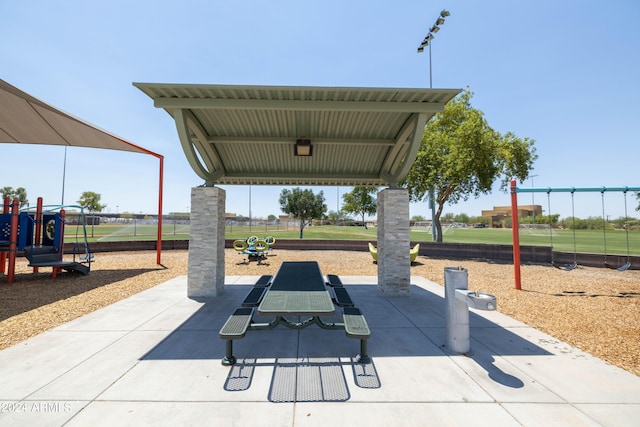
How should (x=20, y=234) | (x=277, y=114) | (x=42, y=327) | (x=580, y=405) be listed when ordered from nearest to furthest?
1. (x=580, y=405)
2. (x=42, y=327)
3. (x=277, y=114)
4. (x=20, y=234)

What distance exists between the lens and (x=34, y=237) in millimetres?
9898

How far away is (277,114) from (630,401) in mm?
7124

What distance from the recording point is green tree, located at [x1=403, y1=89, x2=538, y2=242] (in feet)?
52.7

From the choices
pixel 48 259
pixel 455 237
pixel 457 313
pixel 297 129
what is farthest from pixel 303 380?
pixel 455 237

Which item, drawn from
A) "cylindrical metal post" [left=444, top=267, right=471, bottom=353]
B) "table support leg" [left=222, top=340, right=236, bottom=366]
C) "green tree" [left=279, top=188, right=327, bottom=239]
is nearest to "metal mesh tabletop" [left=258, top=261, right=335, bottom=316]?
"table support leg" [left=222, top=340, right=236, bottom=366]

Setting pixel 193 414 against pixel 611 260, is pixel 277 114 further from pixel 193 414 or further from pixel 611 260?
pixel 611 260

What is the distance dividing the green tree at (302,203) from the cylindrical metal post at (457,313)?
38473 mm

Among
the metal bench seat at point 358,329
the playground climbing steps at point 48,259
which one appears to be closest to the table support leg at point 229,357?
the metal bench seat at point 358,329

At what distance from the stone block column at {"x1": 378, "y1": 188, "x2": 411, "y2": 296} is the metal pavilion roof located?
2.37ft

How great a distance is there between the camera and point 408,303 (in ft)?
21.3

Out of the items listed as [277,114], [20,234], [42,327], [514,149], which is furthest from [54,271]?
[514,149]

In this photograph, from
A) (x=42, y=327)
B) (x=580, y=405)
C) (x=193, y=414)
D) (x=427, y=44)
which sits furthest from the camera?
(x=427, y=44)

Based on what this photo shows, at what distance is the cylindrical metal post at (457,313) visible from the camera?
152 inches

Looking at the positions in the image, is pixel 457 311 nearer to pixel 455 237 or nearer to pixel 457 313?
pixel 457 313
